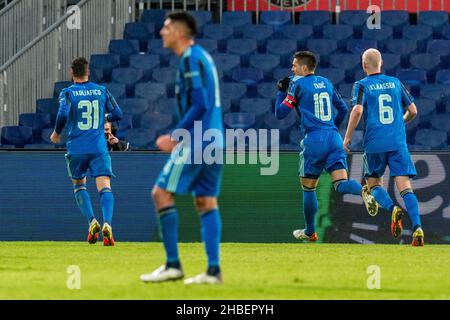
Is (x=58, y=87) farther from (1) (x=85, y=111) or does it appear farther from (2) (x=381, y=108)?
(2) (x=381, y=108)

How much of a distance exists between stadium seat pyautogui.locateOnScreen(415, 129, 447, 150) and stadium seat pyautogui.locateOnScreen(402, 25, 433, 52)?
94.1 inches

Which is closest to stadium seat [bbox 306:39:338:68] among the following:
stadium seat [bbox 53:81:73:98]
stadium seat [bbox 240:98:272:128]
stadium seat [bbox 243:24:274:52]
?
stadium seat [bbox 243:24:274:52]

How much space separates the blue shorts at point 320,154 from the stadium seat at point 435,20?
6.43 meters

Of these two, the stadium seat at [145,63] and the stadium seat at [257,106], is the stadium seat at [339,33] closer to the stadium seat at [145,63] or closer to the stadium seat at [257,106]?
the stadium seat at [257,106]

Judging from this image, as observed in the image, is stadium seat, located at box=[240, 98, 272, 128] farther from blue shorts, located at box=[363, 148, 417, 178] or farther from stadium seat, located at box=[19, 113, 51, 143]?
blue shorts, located at box=[363, 148, 417, 178]

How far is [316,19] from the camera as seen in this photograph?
65.3 ft

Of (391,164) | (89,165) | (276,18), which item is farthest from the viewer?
(276,18)

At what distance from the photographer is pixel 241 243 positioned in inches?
591

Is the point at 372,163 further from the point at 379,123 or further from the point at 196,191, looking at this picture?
the point at 196,191

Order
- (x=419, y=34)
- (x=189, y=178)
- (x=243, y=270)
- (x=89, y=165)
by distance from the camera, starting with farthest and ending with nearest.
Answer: (x=419, y=34), (x=89, y=165), (x=243, y=270), (x=189, y=178)

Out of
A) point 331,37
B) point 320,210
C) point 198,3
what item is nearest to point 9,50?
point 198,3

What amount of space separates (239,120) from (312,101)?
370 cm

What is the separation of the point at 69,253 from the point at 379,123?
3731 millimetres

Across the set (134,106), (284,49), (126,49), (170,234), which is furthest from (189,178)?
(126,49)
